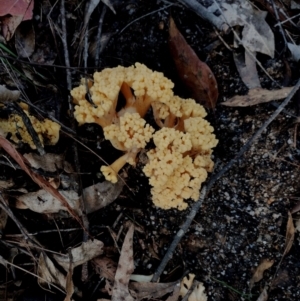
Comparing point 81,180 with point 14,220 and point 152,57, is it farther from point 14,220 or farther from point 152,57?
point 152,57

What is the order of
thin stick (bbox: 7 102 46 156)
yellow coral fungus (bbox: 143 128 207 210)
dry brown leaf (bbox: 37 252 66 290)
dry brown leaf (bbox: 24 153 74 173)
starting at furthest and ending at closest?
dry brown leaf (bbox: 37 252 66 290) → dry brown leaf (bbox: 24 153 74 173) → thin stick (bbox: 7 102 46 156) → yellow coral fungus (bbox: 143 128 207 210)

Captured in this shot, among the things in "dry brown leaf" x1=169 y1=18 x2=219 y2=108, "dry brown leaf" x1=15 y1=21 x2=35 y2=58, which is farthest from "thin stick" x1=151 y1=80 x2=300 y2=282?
"dry brown leaf" x1=15 y1=21 x2=35 y2=58

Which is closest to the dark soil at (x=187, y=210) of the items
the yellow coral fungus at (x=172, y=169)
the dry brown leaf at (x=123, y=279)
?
the dry brown leaf at (x=123, y=279)

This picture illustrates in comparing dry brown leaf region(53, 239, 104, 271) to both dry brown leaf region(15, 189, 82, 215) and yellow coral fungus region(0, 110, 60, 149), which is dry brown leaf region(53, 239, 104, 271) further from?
yellow coral fungus region(0, 110, 60, 149)

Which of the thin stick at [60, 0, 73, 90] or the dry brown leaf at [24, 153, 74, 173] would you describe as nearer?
the dry brown leaf at [24, 153, 74, 173]

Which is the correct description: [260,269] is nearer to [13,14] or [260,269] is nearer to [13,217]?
[13,217]

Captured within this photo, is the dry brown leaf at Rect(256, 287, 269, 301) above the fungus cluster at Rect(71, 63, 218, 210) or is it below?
below

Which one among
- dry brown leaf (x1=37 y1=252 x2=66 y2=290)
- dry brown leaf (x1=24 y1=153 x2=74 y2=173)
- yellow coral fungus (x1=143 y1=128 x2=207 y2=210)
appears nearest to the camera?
yellow coral fungus (x1=143 y1=128 x2=207 y2=210)
